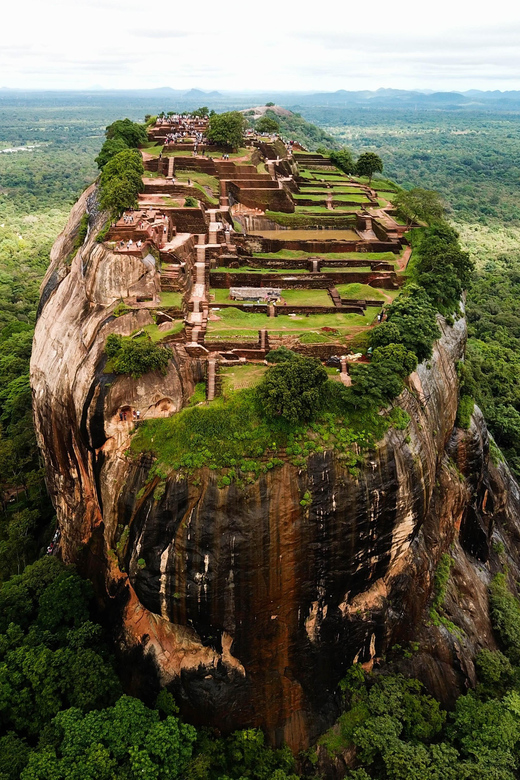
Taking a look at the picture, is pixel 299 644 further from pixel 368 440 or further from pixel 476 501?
pixel 476 501

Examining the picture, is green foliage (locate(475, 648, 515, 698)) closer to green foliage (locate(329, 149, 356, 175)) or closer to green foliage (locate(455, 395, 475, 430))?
green foliage (locate(455, 395, 475, 430))

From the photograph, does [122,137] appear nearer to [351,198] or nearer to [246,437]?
[351,198]

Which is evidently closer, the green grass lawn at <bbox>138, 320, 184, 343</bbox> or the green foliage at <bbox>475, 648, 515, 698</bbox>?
the green grass lawn at <bbox>138, 320, 184, 343</bbox>

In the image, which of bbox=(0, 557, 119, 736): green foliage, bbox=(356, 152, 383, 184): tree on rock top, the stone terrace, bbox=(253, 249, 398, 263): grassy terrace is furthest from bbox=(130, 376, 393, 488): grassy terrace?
bbox=(356, 152, 383, 184): tree on rock top

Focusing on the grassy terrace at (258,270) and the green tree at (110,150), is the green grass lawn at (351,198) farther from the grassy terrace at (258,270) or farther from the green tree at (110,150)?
the green tree at (110,150)

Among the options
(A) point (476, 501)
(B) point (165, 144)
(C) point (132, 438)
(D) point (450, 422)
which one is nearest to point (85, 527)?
(C) point (132, 438)

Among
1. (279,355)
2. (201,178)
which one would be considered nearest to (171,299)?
(279,355)
